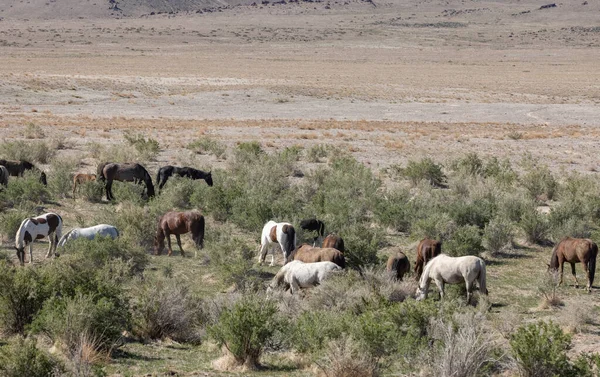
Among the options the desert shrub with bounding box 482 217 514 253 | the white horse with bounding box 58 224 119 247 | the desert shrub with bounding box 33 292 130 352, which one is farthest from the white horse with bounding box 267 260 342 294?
the desert shrub with bounding box 482 217 514 253

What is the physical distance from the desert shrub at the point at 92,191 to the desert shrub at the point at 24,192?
999mm

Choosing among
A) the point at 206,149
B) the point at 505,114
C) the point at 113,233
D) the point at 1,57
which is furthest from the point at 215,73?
the point at 113,233

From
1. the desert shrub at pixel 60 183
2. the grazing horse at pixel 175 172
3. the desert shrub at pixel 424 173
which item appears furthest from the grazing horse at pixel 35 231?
the desert shrub at pixel 424 173

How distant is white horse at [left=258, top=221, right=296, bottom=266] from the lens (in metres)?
15.7

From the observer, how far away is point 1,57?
310 ft

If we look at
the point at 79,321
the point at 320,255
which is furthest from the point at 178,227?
the point at 79,321

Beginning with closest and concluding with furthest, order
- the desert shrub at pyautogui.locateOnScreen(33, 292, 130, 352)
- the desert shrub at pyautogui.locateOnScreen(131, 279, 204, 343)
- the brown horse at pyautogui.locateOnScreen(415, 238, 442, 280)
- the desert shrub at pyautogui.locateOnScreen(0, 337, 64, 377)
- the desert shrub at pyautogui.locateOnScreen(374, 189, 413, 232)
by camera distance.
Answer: the desert shrub at pyautogui.locateOnScreen(0, 337, 64, 377) → the desert shrub at pyautogui.locateOnScreen(33, 292, 130, 352) → the desert shrub at pyautogui.locateOnScreen(131, 279, 204, 343) → the brown horse at pyautogui.locateOnScreen(415, 238, 442, 280) → the desert shrub at pyautogui.locateOnScreen(374, 189, 413, 232)

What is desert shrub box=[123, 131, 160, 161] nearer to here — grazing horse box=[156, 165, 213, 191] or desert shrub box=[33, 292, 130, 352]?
grazing horse box=[156, 165, 213, 191]

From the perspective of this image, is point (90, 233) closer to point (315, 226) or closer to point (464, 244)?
point (315, 226)

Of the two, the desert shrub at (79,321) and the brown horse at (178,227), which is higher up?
the desert shrub at (79,321)

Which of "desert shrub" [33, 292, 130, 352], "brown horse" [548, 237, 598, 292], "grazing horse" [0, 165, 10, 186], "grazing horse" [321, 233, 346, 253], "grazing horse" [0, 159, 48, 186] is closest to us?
"desert shrub" [33, 292, 130, 352]

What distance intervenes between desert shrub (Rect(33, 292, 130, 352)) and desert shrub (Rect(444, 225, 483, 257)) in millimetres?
8420

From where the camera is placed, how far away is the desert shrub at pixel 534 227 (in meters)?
18.7

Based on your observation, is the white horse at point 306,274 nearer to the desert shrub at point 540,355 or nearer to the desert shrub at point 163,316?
the desert shrub at point 163,316
